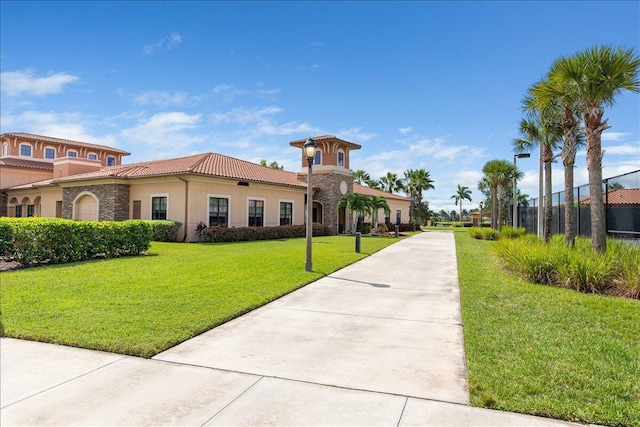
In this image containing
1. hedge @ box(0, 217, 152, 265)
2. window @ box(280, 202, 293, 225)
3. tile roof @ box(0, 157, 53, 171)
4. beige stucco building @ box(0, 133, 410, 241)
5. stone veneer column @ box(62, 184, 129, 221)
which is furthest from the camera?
tile roof @ box(0, 157, 53, 171)

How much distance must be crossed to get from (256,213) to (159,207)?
19.6 feet

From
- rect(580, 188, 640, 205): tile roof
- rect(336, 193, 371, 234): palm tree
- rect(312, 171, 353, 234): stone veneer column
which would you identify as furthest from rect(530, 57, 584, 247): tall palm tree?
rect(312, 171, 353, 234): stone veneer column

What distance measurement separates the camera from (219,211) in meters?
23.4

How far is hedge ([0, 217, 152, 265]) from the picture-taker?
1138 cm

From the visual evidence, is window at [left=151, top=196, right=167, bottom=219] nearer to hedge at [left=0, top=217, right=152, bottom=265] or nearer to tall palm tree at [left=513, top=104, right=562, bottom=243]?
hedge at [left=0, top=217, right=152, bottom=265]

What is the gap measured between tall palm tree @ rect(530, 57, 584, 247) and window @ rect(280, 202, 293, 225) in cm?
1759

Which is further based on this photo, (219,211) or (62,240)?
(219,211)

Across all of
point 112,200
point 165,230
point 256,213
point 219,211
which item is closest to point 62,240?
point 165,230

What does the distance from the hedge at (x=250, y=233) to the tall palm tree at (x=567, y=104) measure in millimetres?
16084

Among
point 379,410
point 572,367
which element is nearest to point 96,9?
point 379,410

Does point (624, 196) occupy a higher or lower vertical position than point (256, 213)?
higher

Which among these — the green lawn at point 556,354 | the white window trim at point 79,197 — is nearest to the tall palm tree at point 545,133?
the green lawn at point 556,354

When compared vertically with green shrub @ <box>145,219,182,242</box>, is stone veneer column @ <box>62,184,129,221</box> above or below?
above

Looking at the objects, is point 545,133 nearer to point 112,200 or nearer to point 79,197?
point 112,200
